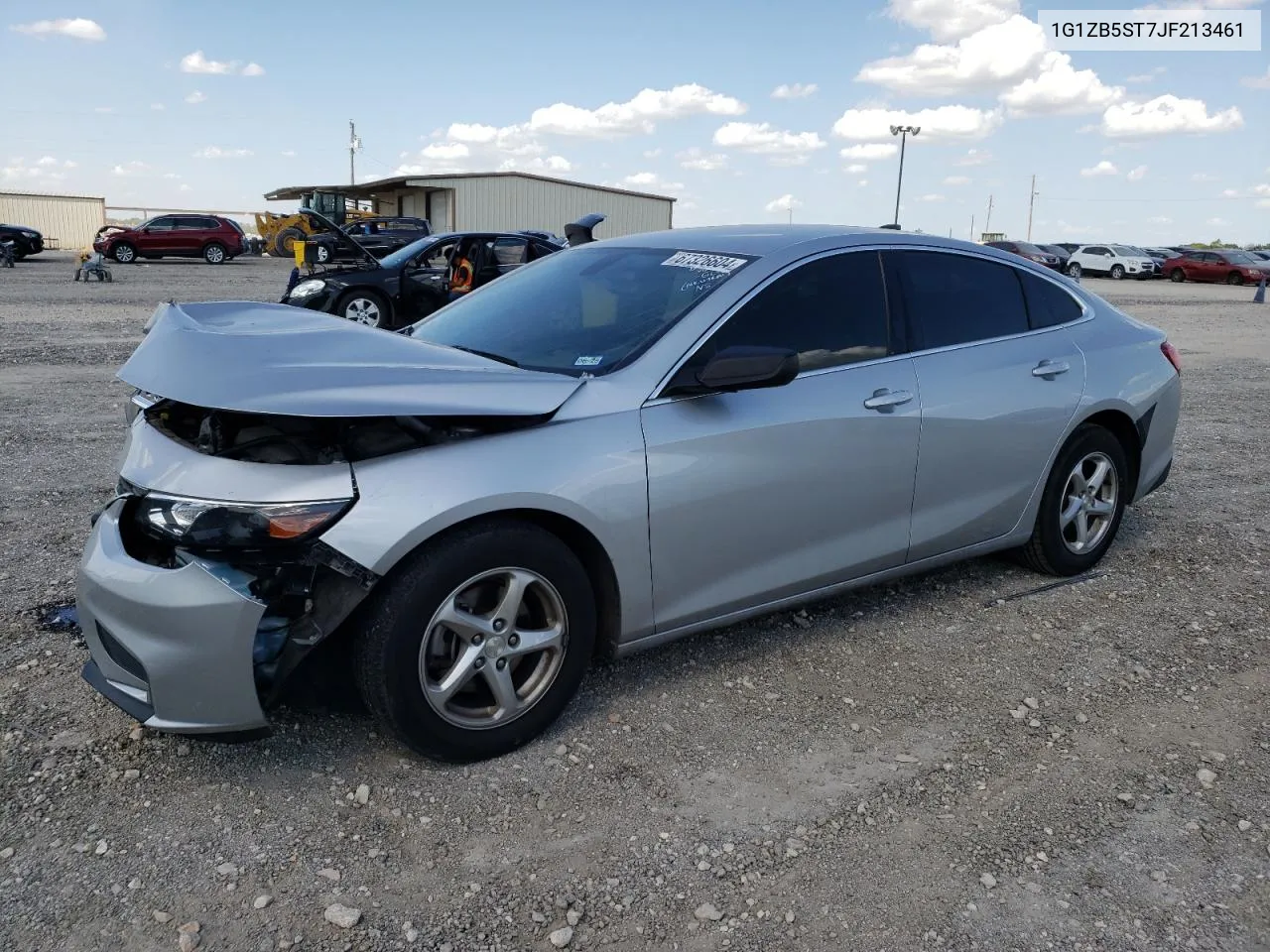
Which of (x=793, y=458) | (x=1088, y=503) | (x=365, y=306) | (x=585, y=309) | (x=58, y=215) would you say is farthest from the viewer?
(x=58, y=215)

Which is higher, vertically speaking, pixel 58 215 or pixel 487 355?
pixel 58 215

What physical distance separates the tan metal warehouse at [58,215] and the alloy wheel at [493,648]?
50888 mm

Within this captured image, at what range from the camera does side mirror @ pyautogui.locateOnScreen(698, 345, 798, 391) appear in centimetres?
318

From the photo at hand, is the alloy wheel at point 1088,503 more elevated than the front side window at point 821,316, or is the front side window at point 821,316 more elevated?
the front side window at point 821,316

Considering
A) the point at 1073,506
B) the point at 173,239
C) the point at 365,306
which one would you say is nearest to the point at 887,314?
the point at 1073,506

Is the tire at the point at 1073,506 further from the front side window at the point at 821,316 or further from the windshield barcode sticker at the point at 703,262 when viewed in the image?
the windshield barcode sticker at the point at 703,262

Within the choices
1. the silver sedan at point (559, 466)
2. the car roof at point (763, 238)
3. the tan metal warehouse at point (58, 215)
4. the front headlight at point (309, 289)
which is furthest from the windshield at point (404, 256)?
the tan metal warehouse at point (58, 215)

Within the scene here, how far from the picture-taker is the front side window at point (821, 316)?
358 centimetres

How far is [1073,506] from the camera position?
15.4 ft

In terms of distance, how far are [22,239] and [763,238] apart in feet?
117

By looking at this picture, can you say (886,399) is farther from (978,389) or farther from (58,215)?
(58,215)

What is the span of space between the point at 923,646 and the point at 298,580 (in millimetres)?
2425

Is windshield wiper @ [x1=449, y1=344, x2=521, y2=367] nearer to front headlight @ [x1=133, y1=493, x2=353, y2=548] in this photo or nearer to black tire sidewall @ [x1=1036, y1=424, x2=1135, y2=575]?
front headlight @ [x1=133, y1=493, x2=353, y2=548]

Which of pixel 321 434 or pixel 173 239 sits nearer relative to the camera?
pixel 321 434
